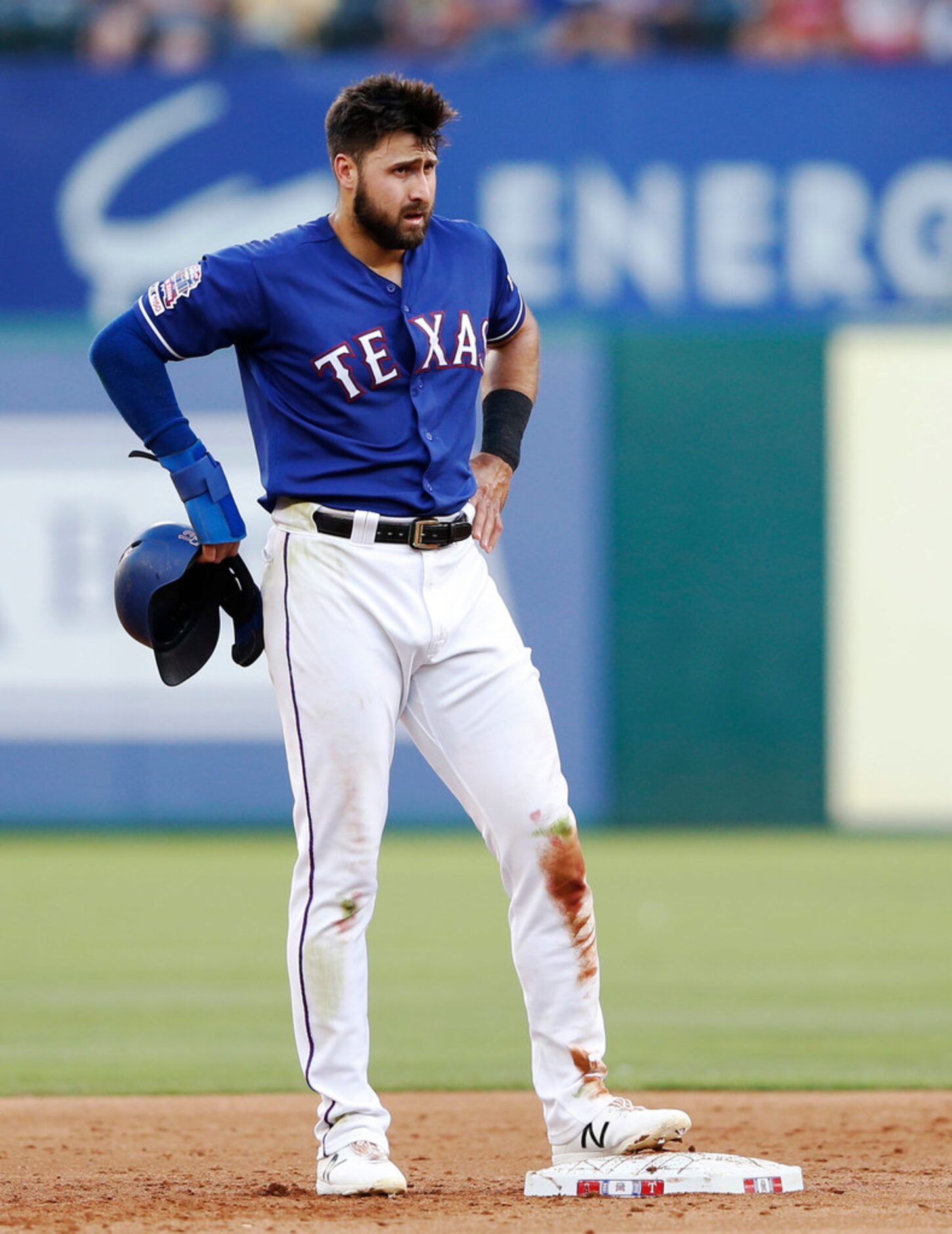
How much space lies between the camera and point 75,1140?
4.63 metres

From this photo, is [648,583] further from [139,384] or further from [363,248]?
[139,384]

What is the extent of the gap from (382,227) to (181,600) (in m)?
0.87

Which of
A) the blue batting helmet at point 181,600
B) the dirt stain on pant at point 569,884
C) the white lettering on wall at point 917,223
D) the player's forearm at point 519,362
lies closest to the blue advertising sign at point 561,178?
the white lettering on wall at point 917,223

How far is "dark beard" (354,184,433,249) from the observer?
383cm

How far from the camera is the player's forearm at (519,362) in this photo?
436cm

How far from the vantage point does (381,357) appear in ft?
12.6

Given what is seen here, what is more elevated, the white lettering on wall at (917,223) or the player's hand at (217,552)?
the white lettering on wall at (917,223)

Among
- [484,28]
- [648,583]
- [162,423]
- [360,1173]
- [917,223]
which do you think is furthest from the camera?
[484,28]

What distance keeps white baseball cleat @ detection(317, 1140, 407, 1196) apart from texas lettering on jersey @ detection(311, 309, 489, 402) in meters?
1.42

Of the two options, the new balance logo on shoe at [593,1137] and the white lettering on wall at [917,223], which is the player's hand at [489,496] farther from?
the white lettering on wall at [917,223]

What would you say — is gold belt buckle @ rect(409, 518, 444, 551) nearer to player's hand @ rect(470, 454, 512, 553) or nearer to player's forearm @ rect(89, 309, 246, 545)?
player's hand @ rect(470, 454, 512, 553)

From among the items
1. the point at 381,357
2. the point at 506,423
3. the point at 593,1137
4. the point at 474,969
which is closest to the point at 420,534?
the point at 381,357

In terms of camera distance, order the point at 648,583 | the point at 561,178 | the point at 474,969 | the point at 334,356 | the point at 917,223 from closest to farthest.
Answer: the point at 334,356, the point at 474,969, the point at 648,583, the point at 561,178, the point at 917,223

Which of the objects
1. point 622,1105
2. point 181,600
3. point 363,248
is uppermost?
point 363,248
